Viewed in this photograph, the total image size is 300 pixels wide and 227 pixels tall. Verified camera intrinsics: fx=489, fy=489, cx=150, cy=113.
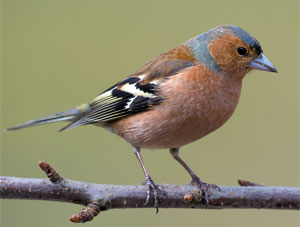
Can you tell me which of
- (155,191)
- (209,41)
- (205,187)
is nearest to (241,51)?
(209,41)

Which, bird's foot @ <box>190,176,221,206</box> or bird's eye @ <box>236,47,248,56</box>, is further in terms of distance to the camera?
bird's eye @ <box>236,47,248,56</box>

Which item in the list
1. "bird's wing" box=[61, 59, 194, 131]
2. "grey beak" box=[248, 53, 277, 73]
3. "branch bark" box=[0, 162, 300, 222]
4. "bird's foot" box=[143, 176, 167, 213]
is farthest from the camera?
"bird's wing" box=[61, 59, 194, 131]

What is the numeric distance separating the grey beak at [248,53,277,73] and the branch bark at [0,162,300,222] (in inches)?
41.3

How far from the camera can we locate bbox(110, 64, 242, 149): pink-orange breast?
164 inches

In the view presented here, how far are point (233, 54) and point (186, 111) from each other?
2.51 ft

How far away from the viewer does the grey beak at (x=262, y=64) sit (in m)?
4.37

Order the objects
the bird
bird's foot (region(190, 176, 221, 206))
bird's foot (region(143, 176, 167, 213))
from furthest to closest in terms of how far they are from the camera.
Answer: the bird < bird's foot (region(190, 176, 221, 206)) < bird's foot (region(143, 176, 167, 213))

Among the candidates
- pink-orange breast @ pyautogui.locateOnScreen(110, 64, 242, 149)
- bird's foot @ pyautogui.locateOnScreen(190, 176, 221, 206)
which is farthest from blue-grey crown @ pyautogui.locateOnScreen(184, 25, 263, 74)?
bird's foot @ pyautogui.locateOnScreen(190, 176, 221, 206)

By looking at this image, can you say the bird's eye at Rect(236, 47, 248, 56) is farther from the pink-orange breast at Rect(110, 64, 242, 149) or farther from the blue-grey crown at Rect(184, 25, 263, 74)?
the pink-orange breast at Rect(110, 64, 242, 149)

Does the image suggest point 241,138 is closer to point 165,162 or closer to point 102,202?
point 165,162

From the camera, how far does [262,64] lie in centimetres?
441

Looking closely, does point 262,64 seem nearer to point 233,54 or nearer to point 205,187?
point 233,54

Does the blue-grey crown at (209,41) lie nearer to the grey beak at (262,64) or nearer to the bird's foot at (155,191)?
the grey beak at (262,64)

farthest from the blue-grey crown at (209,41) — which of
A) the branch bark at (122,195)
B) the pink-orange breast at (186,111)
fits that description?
the branch bark at (122,195)
